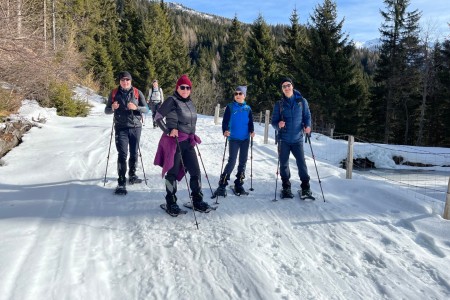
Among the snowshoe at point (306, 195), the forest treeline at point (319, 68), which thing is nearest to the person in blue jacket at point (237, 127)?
the snowshoe at point (306, 195)

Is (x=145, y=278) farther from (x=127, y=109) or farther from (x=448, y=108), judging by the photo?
(x=448, y=108)

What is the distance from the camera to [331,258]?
3959 millimetres

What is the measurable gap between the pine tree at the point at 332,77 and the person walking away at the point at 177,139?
24203mm

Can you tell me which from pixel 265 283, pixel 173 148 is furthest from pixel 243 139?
pixel 265 283

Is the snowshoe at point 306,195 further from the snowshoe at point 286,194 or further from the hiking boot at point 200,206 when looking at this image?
the hiking boot at point 200,206

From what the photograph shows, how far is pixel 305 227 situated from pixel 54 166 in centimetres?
593

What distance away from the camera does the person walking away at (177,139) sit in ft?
16.1

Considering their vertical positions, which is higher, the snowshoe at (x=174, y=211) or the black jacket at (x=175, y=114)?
the black jacket at (x=175, y=114)

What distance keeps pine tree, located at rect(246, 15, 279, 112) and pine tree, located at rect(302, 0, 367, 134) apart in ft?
21.9

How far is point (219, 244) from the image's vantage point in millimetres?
4219

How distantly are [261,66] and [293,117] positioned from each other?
1220 inches

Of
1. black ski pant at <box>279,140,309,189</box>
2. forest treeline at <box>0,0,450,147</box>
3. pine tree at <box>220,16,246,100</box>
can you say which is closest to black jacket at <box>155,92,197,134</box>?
black ski pant at <box>279,140,309,189</box>

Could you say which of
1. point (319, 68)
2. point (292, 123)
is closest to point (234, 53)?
point (319, 68)

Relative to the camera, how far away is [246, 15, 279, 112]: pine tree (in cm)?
3553
